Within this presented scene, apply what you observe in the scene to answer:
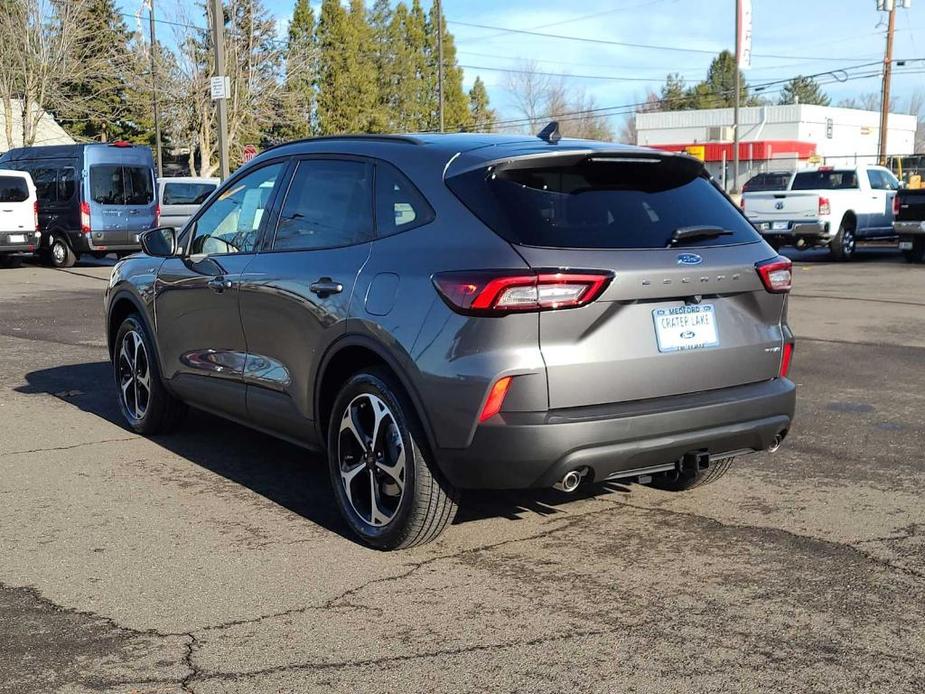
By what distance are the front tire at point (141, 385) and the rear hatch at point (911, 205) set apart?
1777 centimetres

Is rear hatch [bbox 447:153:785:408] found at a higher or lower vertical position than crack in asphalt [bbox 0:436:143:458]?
higher

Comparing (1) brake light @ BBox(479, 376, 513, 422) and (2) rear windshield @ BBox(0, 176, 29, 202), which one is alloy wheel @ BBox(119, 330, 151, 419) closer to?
(1) brake light @ BBox(479, 376, 513, 422)

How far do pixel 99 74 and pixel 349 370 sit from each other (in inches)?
1887

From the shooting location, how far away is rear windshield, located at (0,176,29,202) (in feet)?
72.0

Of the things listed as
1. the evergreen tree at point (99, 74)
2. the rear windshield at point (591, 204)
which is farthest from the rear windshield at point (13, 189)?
the evergreen tree at point (99, 74)

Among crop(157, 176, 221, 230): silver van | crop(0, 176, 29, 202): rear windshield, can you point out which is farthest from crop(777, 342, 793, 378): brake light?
crop(157, 176, 221, 230): silver van

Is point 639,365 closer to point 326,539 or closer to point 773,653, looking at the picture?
point 773,653

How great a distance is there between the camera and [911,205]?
21.2 m

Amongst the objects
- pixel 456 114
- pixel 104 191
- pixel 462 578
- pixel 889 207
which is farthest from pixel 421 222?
pixel 456 114

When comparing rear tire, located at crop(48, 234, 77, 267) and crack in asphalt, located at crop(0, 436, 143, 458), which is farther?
rear tire, located at crop(48, 234, 77, 267)

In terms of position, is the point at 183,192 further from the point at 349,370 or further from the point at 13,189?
the point at 349,370

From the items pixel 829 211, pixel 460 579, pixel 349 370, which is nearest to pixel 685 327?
pixel 460 579

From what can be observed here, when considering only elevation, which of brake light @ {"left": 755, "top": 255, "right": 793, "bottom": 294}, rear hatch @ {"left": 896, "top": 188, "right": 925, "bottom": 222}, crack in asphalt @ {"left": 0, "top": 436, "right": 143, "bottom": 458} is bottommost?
crack in asphalt @ {"left": 0, "top": 436, "right": 143, "bottom": 458}

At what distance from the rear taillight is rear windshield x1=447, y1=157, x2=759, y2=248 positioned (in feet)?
0.55
